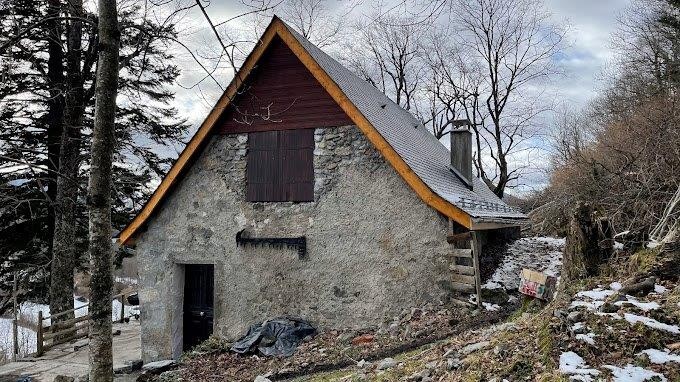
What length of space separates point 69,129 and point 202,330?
8.00 meters

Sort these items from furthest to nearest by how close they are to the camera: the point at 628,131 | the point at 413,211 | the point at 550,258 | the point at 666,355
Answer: the point at 628,131
the point at 550,258
the point at 413,211
the point at 666,355

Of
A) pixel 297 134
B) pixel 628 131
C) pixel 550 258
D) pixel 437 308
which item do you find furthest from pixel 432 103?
pixel 437 308

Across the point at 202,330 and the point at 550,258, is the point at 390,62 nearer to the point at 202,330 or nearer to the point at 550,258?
the point at 550,258

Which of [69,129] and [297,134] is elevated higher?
[69,129]

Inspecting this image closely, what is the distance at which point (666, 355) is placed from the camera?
3.02m

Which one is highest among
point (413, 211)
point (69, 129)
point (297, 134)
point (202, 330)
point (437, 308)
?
point (69, 129)

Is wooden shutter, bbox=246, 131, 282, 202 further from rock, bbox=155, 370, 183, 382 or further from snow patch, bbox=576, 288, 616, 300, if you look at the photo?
snow patch, bbox=576, 288, 616, 300

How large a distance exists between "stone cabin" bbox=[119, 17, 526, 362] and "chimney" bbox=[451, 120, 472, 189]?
131 centimetres

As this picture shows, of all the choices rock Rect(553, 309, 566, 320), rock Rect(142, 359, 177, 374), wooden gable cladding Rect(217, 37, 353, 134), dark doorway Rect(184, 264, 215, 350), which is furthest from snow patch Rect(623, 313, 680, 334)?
dark doorway Rect(184, 264, 215, 350)

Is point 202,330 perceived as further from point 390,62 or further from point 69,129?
point 390,62

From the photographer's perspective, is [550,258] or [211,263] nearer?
[211,263]

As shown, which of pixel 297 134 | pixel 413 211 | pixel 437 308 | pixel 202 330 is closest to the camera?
pixel 437 308

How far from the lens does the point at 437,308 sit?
25.6 ft

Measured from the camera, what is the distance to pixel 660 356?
3.02m
